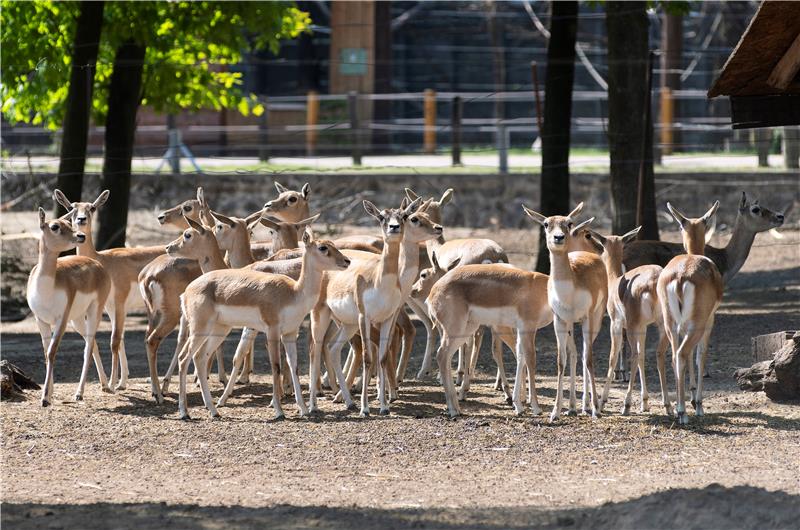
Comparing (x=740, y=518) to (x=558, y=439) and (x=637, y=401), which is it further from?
(x=637, y=401)

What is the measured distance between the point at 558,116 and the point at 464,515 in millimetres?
9088

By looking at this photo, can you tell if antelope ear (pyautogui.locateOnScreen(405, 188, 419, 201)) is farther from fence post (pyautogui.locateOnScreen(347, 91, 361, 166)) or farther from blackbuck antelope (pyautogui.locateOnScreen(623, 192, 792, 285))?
fence post (pyautogui.locateOnScreen(347, 91, 361, 166))

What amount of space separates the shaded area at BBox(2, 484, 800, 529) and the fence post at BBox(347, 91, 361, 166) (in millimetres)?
15849

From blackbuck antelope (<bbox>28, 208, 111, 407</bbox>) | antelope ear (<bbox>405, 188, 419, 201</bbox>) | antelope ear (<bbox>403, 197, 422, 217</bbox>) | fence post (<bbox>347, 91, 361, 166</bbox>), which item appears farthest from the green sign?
blackbuck antelope (<bbox>28, 208, 111, 407</bbox>)

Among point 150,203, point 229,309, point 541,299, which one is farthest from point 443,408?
point 150,203

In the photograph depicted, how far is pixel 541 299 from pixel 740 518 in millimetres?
3465

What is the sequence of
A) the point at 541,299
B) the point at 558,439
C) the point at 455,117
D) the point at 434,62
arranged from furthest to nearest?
1. the point at 434,62
2. the point at 455,117
3. the point at 541,299
4. the point at 558,439

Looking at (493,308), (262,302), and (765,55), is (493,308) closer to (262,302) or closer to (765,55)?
(262,302)

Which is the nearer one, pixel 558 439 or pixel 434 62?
pixel 558 439

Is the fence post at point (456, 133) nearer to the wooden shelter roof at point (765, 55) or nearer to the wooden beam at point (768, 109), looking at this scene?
the wooden beam at point (768, 109)

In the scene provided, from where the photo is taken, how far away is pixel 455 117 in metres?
22.3

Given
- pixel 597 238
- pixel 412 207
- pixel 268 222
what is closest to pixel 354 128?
pixel 268 222

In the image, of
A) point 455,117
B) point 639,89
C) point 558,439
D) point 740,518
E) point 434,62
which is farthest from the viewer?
point 434,62

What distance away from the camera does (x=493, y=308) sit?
898 centimetres
